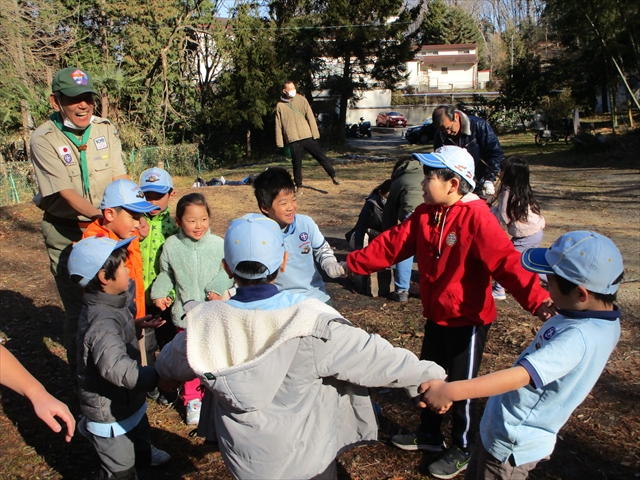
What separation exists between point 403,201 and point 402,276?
0.86m

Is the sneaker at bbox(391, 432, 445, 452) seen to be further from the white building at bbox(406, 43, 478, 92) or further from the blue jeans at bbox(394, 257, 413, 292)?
the white building at bbox(406, 43, 478, 92)

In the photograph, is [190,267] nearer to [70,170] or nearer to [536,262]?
→ [70,170]

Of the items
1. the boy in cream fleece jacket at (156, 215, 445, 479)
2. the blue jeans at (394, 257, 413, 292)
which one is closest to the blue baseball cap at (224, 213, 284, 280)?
the boy in cream fleece jacket at (156, 215, 445, 479)

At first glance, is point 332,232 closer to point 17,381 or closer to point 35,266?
point 35,266

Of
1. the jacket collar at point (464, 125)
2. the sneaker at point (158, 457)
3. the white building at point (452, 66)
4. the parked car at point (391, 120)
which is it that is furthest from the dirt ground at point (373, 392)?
the white building at point (452, 66)

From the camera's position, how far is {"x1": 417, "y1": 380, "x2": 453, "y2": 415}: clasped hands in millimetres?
2121

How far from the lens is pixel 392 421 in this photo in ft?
12.2

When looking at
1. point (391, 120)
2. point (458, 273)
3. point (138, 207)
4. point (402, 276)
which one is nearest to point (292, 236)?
point (138, 207)

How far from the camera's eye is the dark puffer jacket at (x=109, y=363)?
2445mm

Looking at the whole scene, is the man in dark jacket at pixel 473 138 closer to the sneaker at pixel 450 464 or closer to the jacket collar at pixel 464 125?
the jacket collar at pixel 464 125

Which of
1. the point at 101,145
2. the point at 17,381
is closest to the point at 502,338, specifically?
the point at 101,145

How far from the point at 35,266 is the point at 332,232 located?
14.1 feet

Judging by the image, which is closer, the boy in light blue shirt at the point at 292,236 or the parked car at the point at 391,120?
the boy in light blue shirt at the point at 292,236

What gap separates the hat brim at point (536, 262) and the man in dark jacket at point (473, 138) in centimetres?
358
